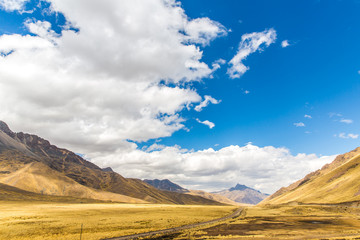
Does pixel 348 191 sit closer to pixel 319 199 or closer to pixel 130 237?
pixel 319 199

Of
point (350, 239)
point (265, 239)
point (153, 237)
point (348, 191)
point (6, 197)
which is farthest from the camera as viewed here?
point (6, 197)

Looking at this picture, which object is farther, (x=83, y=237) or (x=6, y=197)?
(x=6, y=197)

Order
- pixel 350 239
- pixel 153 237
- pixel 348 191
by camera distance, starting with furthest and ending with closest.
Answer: pixel 348 191, pixel 153 237, pixel 350 239

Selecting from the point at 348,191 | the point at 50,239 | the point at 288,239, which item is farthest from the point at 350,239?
the point at 348,191

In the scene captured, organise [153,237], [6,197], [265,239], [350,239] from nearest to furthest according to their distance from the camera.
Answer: [350,239], [265,239], [153,237], [6,197]

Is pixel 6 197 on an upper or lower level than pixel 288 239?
lower

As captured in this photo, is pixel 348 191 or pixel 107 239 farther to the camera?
pixel 348 191

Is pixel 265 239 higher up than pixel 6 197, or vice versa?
pixel 265 239

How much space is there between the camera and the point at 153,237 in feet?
149

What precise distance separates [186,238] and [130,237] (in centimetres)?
1110

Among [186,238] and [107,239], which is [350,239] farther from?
[107,239]

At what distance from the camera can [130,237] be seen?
44656mm

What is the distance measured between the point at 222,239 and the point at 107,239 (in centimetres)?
2143

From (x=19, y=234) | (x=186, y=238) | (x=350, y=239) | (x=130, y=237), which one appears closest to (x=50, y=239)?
(x=19, y=234)
